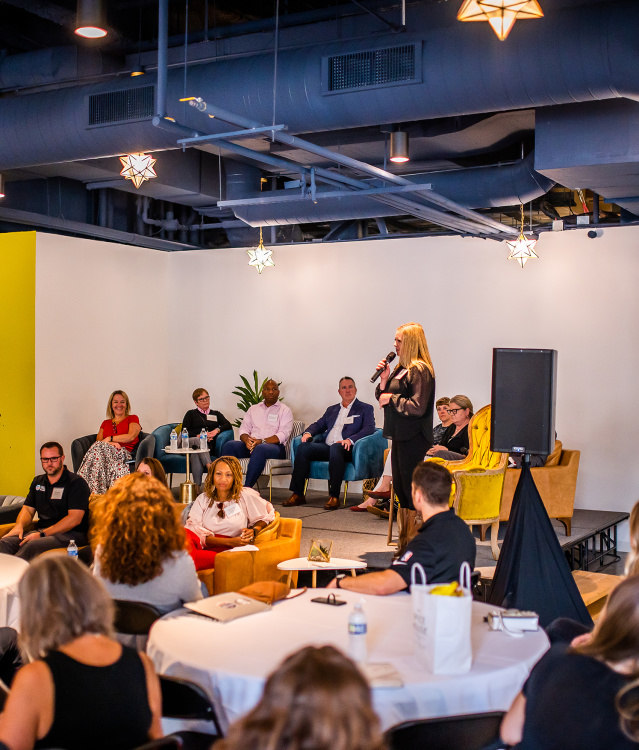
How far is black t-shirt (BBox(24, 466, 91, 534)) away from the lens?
19.0 ft

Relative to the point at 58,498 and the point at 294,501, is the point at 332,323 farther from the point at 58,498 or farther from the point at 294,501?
the point at 58,498

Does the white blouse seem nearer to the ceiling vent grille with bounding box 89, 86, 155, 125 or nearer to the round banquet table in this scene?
the round banquet table

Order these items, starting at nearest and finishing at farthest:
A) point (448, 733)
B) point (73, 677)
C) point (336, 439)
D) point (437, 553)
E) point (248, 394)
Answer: point (73, 677) < point (448, 733) < point (437, 553) < point (336, 439) < point (248, 394)

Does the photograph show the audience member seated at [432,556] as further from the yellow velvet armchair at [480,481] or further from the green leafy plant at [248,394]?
the green leafy plant at [248,394]

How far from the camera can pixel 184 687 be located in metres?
2.63

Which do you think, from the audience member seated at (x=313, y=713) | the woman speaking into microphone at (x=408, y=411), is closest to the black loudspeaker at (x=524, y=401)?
the woman speaking into microphone at (x=408, y=411)

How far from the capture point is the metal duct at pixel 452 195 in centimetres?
753

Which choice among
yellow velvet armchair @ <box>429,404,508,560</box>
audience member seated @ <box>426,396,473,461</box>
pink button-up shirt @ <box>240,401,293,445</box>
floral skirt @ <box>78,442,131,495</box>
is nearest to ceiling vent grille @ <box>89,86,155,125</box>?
floral skirt @ <box>78,442,131,495</box>

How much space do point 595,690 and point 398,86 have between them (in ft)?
12.9

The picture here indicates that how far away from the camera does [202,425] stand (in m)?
9.60

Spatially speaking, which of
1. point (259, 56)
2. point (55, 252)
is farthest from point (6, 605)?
point (55, 252)

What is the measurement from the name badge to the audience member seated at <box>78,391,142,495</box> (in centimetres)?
276

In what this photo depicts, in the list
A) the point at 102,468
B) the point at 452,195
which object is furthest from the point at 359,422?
the point at 102,468

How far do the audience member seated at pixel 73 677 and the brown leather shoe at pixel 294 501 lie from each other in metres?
6.55
